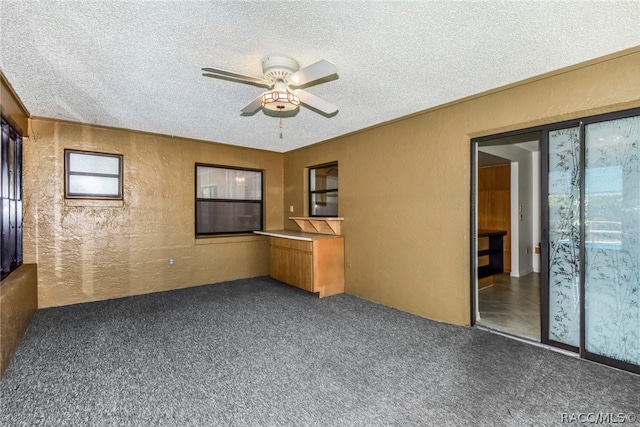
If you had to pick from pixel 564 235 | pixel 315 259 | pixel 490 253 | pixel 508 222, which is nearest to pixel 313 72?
pixel 564 235

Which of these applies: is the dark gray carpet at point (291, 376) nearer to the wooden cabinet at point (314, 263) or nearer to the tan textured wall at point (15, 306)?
the tan textured wall at point (15, 306)

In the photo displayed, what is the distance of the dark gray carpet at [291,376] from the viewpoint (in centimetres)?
200

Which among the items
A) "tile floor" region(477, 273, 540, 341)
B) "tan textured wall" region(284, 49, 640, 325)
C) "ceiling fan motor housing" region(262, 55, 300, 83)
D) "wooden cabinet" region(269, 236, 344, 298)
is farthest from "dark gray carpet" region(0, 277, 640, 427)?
"ceiling fan motor housing" region(262, 55, 300, 83)

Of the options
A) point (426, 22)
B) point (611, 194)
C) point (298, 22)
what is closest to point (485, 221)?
point (611, 194)

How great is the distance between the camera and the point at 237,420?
6.37ft

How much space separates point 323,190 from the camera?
5.92m

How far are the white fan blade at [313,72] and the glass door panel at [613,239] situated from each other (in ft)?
7.98

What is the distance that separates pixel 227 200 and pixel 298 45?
413 cm

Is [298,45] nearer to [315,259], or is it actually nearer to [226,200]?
[315,259]

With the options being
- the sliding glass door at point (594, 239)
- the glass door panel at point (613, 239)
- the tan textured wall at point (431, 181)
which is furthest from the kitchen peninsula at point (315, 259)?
the glass door panel at point (613, 239)

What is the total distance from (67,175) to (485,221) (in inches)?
302

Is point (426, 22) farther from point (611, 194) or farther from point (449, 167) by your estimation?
point (611, 194)

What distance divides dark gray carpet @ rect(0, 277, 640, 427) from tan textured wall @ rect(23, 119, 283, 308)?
85cm

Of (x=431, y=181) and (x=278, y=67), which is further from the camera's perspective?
(x=431, y=181)
